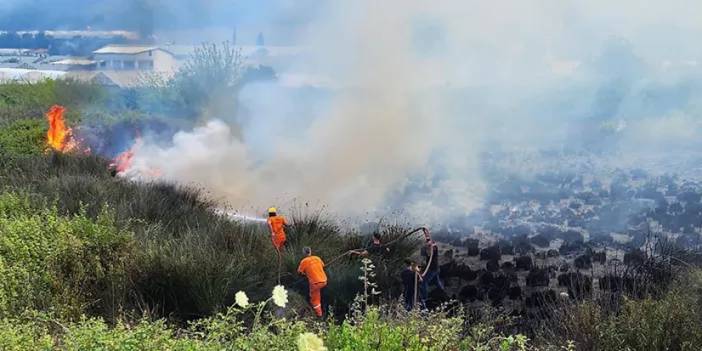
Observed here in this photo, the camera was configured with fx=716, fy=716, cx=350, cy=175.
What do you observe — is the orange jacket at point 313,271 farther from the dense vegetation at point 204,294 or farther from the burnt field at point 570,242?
the burnt field at point 570,242

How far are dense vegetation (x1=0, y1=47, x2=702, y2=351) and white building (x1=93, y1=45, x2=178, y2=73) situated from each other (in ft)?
49.3

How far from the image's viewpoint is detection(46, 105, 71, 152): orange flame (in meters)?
16.6

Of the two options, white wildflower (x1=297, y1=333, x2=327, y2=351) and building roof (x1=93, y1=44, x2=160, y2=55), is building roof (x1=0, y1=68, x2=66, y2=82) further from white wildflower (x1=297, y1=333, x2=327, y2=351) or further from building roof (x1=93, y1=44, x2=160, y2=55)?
white wildflower (x1=297, y1=333, x2=327, y2=351)

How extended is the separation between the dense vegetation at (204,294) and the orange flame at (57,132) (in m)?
4.28

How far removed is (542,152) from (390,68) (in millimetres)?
5720

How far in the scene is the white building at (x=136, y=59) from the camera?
26.6 m

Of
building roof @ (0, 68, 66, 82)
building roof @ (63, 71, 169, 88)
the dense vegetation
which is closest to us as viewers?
the dense vegetation

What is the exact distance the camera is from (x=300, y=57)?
752 inches

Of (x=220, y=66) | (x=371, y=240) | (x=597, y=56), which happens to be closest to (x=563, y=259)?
(x=371, y=240)

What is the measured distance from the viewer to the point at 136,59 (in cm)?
2859

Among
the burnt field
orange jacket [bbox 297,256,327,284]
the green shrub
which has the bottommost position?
the burnt field

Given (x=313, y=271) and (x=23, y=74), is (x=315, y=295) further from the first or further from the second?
(x=23, y=74)

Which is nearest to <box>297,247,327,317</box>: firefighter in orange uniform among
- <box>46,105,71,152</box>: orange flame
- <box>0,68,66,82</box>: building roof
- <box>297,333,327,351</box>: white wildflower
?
<box>297,333,327,351</box>: white wildflower

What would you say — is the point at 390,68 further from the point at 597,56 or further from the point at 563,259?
the point at 563,259
